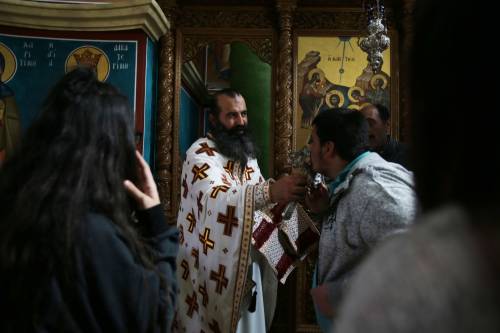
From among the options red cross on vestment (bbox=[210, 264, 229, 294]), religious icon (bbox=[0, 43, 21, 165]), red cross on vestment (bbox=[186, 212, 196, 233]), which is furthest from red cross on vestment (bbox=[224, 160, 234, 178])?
religious icon (bbox=[0, 43, 21, 165])

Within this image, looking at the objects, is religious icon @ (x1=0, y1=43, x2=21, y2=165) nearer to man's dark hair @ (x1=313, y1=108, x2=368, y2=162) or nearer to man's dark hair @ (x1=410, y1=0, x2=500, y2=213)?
man's dark hair @ (x1=313, y1=108, x2=368, y2=162)

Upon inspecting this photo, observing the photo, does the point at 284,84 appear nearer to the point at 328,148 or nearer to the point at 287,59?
the point at 287,59

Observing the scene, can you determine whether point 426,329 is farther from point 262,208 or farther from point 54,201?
point 262,208

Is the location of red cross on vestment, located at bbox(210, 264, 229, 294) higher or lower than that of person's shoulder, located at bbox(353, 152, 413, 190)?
lower

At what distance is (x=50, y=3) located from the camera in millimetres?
4520

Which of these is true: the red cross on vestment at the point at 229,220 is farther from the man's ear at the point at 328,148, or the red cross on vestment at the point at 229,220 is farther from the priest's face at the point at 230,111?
the man's ear at the point at 328,148

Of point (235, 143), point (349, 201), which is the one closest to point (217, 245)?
point (235, 143)

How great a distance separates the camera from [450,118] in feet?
1.73

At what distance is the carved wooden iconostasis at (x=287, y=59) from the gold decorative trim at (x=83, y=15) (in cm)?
47

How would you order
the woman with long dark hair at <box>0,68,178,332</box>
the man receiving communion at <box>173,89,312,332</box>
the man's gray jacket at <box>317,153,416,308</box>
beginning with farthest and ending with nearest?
the man receiving communion at <box>173,89,312,332</box>, the man's gray jacket at <box>317,153,416,308</box>, the woman with long dark hair at <box>0,68,178,332</box>

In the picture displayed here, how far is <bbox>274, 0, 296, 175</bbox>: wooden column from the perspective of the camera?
16.0ft

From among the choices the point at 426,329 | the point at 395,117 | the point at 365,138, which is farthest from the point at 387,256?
the point at 395,117

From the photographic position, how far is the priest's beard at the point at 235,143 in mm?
3615

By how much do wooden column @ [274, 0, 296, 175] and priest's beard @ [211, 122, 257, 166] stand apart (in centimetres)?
112
